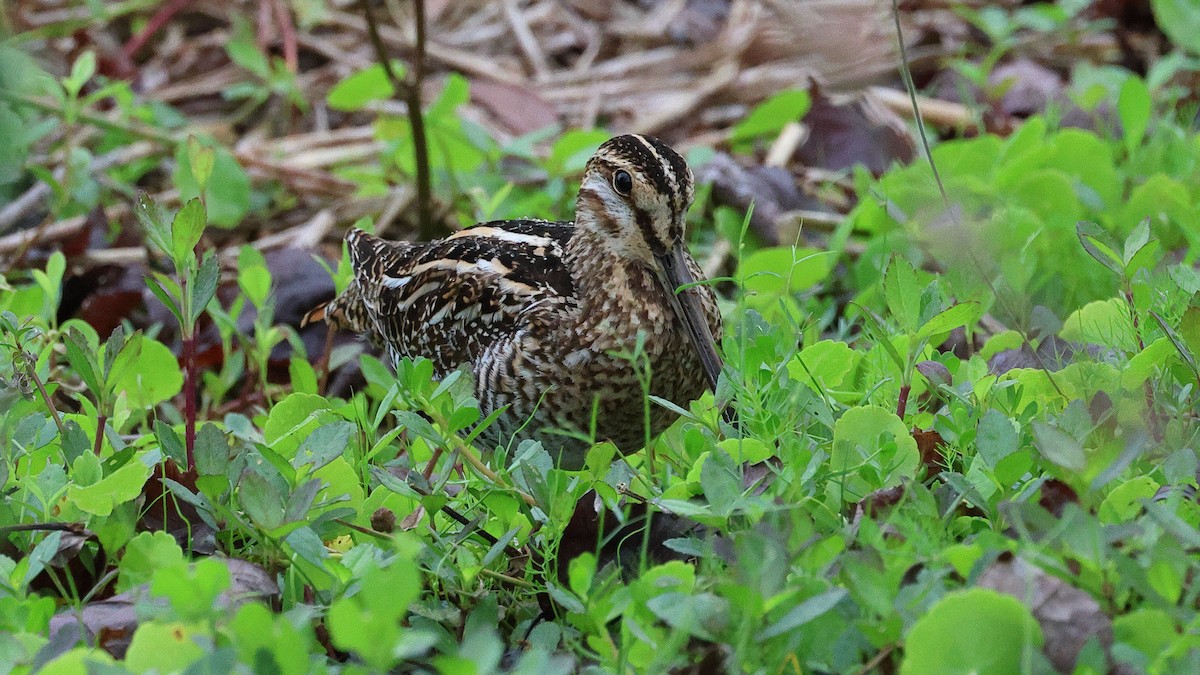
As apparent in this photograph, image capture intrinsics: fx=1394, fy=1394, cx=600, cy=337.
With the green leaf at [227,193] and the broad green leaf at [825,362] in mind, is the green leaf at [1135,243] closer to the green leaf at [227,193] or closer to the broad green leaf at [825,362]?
the broad green leaf at [825,362]

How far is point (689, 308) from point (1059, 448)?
126 cm

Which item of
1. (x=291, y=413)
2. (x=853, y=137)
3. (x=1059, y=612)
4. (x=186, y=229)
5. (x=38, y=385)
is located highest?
(x=186, y=229)

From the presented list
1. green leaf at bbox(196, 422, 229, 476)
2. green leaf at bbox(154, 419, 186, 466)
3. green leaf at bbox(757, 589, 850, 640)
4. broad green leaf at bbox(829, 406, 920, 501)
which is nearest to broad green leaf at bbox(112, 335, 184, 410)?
green leaf at bbox(154, 419, 186, 466)

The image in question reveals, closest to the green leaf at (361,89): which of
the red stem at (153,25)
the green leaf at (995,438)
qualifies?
the red stem at (153,25)

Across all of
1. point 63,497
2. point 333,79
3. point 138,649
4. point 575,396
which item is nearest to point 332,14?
point 333,79

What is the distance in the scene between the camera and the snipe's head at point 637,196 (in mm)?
3086

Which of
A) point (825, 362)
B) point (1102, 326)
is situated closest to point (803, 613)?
point (825, 362)

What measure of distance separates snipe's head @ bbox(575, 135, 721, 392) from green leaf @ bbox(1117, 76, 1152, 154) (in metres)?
1.92

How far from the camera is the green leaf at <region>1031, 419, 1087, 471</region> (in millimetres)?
1938

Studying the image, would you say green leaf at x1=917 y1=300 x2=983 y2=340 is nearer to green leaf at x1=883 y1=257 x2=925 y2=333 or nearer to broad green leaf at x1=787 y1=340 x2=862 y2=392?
green leaf at x1=883 y1=257 x2=925 y2=333

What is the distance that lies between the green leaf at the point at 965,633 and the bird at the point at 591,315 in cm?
125

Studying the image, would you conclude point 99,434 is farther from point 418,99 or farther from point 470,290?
point 418,99

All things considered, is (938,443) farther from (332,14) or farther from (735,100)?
(332,14)

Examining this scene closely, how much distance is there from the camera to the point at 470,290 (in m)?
3.28
